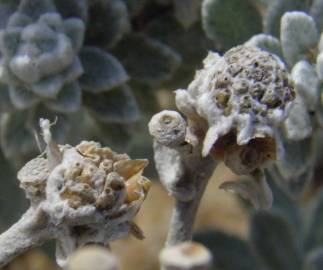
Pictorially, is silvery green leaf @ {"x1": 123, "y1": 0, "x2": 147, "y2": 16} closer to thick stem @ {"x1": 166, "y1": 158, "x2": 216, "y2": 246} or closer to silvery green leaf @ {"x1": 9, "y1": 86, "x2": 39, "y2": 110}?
silvery green leaf @ {"x1": 9, "y1": 86, "x2": 39, "y2": 110}

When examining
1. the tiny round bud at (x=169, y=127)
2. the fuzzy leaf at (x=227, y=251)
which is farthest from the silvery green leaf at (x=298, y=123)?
the fuzzy leaf at (x=227, y=251)

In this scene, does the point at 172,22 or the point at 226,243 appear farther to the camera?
the point at 226,243

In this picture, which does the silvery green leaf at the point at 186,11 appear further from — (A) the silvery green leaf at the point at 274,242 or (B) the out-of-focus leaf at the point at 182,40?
(A) the silvery green leaf at the point at 274,242

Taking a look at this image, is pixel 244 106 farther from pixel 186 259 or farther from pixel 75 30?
pixel 75 30

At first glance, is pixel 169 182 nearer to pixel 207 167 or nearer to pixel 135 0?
pixel 207 167

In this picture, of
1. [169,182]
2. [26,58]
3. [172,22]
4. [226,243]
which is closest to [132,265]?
[226,243]

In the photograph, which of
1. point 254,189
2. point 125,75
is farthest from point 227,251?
point 254,189

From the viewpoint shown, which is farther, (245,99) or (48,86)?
(48,86)
